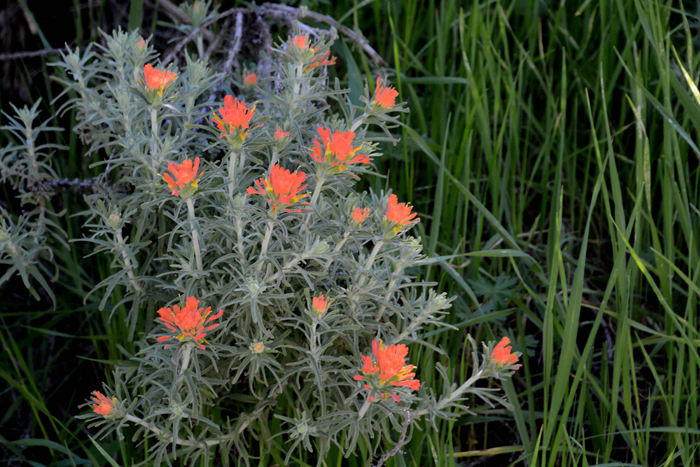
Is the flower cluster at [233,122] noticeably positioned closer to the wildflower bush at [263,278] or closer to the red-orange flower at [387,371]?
the wildflower bush at [263,278]

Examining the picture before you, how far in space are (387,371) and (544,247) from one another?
1.09 meters

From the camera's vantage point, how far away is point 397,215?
129 cm

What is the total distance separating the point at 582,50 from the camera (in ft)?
7.31

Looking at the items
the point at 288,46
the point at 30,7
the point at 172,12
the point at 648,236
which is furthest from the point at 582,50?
the point at 30,7

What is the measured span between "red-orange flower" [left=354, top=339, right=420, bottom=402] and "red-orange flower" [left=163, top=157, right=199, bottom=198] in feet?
1.65

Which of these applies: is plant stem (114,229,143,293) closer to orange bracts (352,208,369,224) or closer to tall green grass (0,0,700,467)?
tall green grass (0,0,700,467)

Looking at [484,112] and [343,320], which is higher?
[484,112]

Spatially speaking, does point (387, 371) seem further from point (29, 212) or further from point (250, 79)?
point (29, 212)

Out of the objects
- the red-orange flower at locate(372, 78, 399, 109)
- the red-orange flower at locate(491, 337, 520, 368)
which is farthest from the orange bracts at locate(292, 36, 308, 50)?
the red-orange flower at locate(491, 337, 520, 368)

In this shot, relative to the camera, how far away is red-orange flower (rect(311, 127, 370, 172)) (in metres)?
1.23

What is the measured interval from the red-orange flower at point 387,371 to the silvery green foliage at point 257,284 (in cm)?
12

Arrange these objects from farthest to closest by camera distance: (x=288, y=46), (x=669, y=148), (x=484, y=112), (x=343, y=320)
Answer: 1. (x=484, y=112)
2. (x=669, y=148)
3. (x=288, y=46)
4. (x=343, y=320)

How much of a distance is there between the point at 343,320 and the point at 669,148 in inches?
43.4

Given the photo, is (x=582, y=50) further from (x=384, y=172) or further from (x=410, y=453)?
(x=410, y=453)
